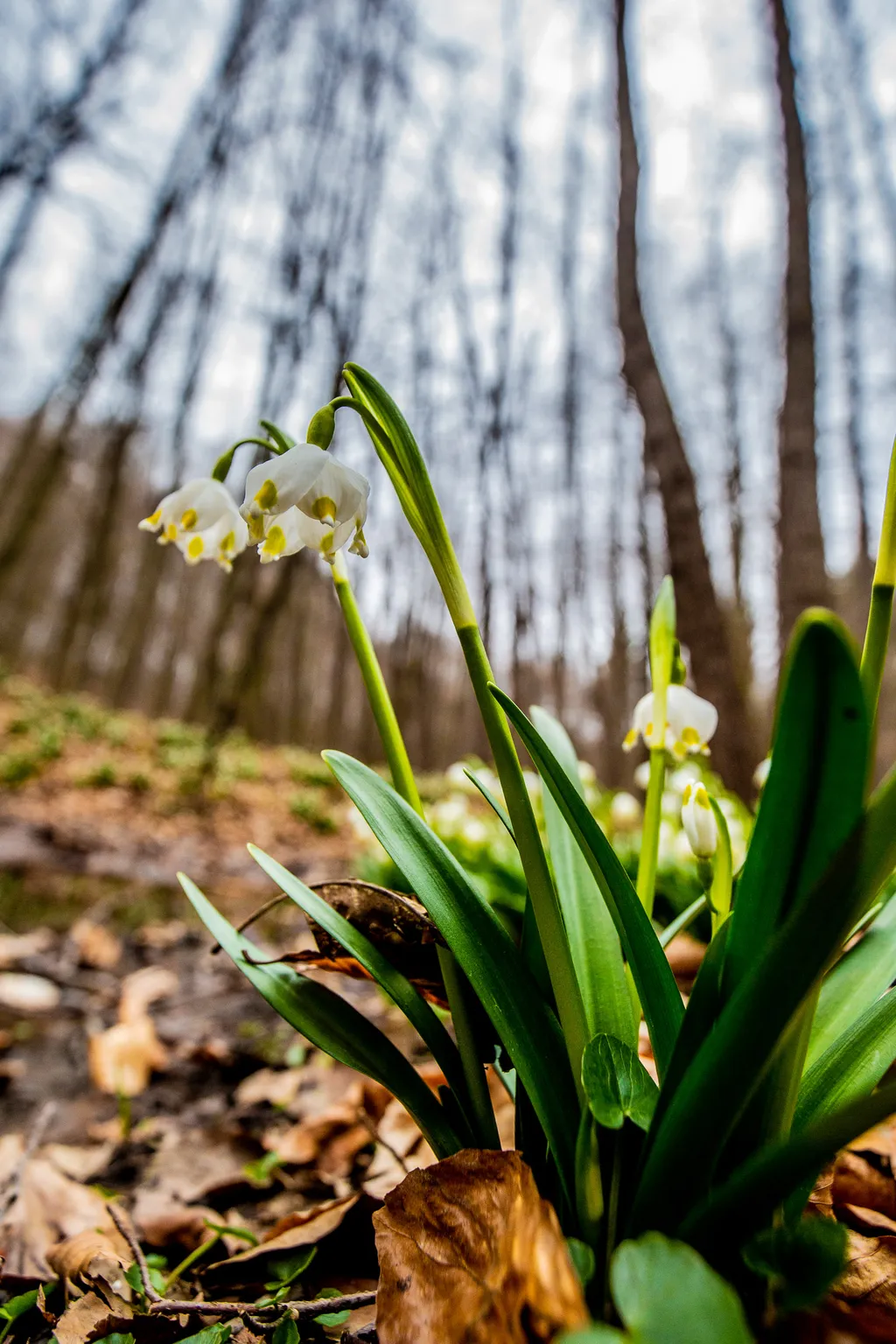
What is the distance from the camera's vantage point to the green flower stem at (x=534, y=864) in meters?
0.66

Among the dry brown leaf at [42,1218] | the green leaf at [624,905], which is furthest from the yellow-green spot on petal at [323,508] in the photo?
the dry brown leaf at [42,1218]

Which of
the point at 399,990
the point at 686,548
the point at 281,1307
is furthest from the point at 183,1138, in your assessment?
the point at 686,548

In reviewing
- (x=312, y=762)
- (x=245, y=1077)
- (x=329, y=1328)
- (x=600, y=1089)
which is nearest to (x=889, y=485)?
(x=600, y=1089)

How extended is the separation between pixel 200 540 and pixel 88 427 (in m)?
14.2

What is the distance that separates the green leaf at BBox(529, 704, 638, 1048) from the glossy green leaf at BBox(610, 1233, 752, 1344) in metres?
0.25

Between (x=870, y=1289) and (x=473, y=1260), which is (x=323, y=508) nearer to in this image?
(x=473, y=1260)

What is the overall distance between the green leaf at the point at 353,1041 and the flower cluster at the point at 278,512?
1.55 ft

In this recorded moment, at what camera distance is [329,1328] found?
704 millimetres

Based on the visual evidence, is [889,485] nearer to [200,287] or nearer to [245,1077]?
[245,1077]

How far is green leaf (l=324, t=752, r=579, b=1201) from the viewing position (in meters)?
0.66

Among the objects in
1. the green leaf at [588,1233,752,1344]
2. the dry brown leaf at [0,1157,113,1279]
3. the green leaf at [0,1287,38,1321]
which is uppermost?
the green leaf at [588,1233,752,1344]

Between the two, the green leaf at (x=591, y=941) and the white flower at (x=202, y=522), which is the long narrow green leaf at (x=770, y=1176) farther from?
the white flower at (x=202, y=522)

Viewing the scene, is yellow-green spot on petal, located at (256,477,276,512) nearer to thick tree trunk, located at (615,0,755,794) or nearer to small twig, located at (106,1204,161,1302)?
small twig, located at (106,1204,161,1302)

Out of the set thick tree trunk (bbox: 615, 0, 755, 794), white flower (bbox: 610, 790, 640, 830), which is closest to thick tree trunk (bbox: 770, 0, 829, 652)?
thick tree trunk (bbox: 615, 0, 755, 794)
